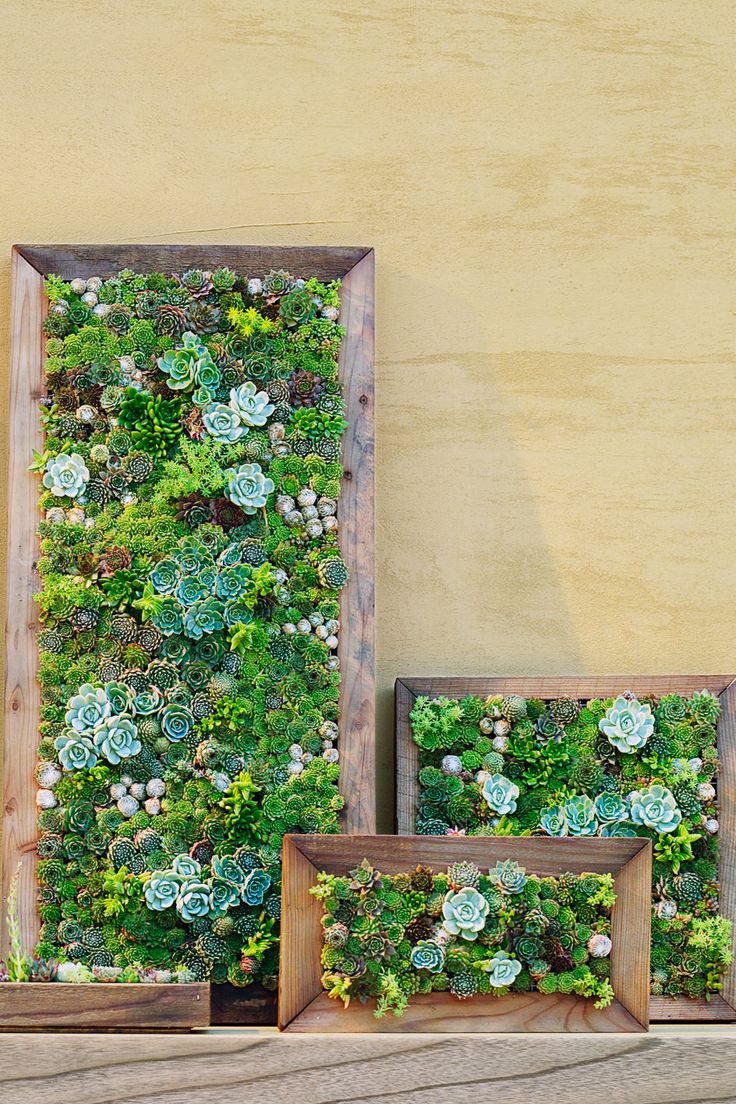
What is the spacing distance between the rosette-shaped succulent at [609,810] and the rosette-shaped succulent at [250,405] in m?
0.55

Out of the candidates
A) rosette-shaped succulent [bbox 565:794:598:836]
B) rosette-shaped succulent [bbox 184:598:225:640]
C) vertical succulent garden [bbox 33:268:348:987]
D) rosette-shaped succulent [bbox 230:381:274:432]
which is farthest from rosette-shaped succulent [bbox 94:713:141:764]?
rosette-shaped succulent [bbox 565:794:598:836]

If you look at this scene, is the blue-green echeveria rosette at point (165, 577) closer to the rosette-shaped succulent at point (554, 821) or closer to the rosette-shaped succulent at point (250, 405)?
the rosette-shaped succulent at point (250, 405)

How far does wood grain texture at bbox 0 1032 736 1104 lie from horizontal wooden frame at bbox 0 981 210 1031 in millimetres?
17

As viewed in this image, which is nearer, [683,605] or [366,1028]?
[366,1028]

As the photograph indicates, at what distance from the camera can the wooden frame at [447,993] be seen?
1147 millimetres

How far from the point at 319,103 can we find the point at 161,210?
0.23 metres

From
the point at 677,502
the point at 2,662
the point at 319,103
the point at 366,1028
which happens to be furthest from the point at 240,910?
the point at 319,103

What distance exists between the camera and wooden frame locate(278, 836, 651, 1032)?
1.15 meters

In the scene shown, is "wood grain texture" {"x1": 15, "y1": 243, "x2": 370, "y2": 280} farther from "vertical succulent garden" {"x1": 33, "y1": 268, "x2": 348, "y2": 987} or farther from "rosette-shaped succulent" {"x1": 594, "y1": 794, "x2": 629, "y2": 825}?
"rosette-shaped succulent" {"x1": 594, "y1": 794, "x2": 629, "y2": 825}

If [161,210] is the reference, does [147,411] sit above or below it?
below

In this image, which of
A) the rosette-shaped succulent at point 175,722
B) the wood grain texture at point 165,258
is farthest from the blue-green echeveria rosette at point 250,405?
the rosette-shaped succulent at point 175,722

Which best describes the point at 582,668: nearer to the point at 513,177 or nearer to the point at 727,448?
the point at 727,448

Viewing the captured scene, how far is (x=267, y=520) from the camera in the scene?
4.48 feet

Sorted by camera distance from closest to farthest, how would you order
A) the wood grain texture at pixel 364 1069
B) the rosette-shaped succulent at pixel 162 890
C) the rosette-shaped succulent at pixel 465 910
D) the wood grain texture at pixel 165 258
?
the wood grain texture at pixel 364 1069, the rosette-shaped succulent at pixel 465 910, the rosette-shaped succulent at pixel 162 890, the wood grain texture at pixel 165 258
